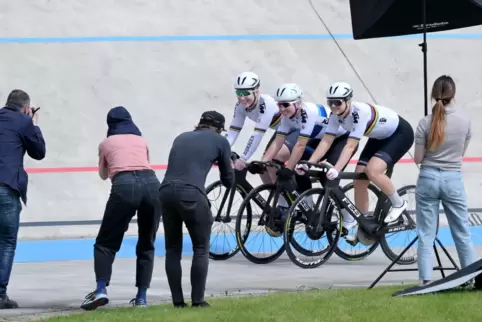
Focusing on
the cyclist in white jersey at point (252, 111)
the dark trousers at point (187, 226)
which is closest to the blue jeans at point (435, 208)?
the dark trousers at point (187, 226)

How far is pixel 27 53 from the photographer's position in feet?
58.2

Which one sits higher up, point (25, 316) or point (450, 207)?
point (450, 207)

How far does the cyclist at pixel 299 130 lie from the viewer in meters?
11.4

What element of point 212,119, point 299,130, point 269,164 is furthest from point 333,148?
point 212,119

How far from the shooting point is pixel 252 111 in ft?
39.2

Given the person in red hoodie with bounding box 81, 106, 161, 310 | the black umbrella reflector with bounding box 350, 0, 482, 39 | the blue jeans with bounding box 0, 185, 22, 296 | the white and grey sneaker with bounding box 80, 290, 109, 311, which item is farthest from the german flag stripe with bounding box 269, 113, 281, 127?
the white and grey sneaker with bounding box 80, 290, 109, 311

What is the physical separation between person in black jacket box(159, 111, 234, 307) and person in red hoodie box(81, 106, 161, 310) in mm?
454

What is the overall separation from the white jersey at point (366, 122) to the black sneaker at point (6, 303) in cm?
390

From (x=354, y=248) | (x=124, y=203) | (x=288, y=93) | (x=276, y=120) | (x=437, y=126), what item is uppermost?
(x=288, y=93)

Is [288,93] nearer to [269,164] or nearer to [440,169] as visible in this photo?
[269,164]

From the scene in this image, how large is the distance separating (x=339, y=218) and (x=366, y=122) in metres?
1.04

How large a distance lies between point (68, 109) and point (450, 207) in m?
9.06

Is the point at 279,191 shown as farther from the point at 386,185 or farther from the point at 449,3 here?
the point at 449,3

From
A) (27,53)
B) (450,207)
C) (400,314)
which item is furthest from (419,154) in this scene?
(27,53)
